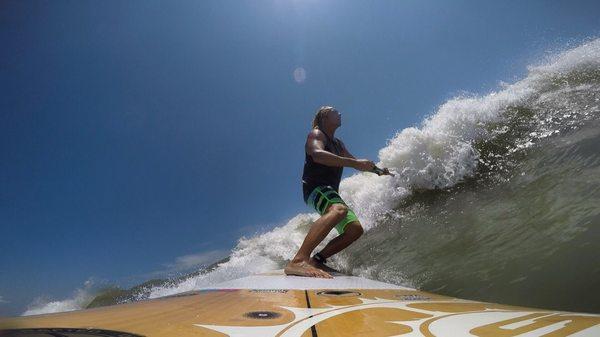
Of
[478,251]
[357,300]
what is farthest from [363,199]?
[357,300]

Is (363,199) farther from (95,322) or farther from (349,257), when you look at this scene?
(95,322)

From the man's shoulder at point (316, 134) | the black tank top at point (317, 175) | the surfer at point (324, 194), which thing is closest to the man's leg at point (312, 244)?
the surfer at point (324, 194)

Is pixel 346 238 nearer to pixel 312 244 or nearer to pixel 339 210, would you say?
pixel 339 210

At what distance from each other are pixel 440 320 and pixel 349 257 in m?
4.94

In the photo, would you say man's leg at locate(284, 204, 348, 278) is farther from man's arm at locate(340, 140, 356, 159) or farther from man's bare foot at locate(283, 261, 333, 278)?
man's arm at locate(340, 140, 356, 159)

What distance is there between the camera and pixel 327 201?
3.45 metres

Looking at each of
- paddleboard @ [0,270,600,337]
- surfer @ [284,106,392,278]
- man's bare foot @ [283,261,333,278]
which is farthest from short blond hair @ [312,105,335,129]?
paddleboard @ [0,270,600,337]

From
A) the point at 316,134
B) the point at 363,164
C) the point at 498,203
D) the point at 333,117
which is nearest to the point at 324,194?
the point at 363,164

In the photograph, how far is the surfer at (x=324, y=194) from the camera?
10.2 ft

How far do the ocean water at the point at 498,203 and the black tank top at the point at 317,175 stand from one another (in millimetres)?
1460

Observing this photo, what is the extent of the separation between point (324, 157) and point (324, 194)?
435 mm

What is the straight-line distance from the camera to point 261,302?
1734 mm

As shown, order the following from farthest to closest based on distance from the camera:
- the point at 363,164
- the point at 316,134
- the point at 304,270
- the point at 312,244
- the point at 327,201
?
the point at 316,134, the point at 327,201, the point at 363,164, the point at 312,244, the point at 304,270

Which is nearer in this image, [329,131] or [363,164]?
[363,164]
